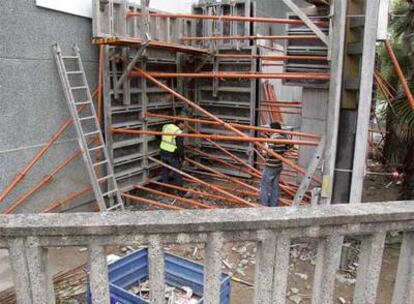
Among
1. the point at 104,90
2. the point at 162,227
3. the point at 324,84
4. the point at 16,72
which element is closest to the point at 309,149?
the point at 324,84

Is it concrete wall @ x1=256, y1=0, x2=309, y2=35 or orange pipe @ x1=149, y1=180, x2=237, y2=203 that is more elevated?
concrete wall @ x1=256, y1=0, x2=309, y2=35

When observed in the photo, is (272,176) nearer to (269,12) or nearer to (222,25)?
(222,25)

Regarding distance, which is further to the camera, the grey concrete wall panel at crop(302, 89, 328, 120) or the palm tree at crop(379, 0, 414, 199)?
the grey concrete wall panel at crop(302, 89, 328, 120)

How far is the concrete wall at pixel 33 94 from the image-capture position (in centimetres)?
484

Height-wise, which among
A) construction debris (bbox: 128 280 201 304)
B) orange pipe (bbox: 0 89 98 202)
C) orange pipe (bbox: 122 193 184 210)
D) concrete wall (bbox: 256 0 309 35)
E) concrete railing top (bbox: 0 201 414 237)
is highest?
concrete wall (bbox: 256 0 309 35)

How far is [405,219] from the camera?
183cm

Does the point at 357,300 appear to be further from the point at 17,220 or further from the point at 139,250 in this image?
the point at 139,250

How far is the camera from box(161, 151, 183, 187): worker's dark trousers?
24.6ft

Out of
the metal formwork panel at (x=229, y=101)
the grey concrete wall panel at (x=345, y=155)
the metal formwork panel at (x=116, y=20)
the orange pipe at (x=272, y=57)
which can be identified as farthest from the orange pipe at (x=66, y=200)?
the grey concrete wall panel at (x=345, y=155)

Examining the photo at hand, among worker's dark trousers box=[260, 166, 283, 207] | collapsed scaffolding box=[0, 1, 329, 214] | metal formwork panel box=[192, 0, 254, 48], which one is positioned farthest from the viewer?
metal formwork panel box=[192, 0, 254, 48]

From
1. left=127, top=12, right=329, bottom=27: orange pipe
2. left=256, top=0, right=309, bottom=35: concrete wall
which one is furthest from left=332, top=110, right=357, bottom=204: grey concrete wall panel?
left=256, top=0, right=309, bottom=35: concrete wall

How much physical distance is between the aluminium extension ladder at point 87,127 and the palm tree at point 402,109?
4868mm

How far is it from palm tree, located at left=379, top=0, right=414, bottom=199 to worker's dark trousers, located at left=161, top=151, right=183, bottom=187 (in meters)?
4.11

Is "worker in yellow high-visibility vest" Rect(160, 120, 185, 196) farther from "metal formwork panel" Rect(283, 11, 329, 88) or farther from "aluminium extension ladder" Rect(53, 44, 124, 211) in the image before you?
"metal formwork panel" Rect(283, 11, 329, 88)
